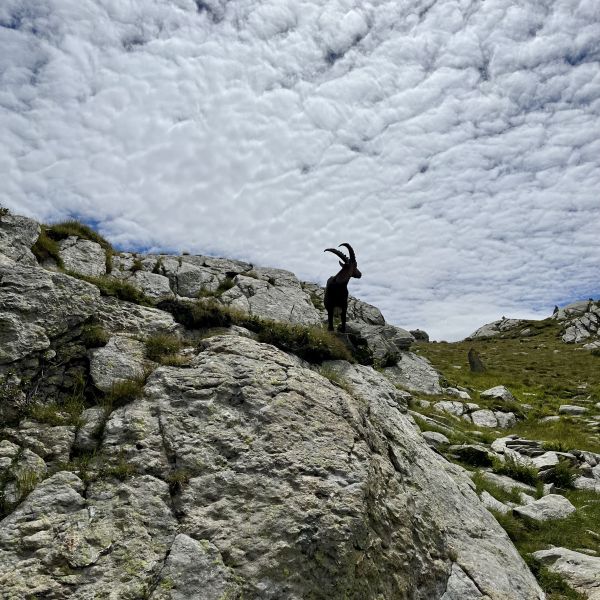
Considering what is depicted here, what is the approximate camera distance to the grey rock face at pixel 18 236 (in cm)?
1528

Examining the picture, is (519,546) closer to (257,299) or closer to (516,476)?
(516,476)

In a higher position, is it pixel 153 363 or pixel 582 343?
pixel 582 343

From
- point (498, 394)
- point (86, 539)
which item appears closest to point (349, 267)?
point (86, 539)

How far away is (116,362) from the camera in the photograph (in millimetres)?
9633

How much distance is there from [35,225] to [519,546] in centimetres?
1841

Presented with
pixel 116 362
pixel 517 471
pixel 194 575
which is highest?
pixel 517 471

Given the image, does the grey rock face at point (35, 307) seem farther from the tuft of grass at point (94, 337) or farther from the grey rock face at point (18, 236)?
the grey rock face at point (18, 236)

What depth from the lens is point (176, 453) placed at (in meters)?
7.79

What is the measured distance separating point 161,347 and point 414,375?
22077 mm

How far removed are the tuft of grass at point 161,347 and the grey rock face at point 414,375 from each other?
62.2 feet

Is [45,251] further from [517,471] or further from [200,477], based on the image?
[517,471]

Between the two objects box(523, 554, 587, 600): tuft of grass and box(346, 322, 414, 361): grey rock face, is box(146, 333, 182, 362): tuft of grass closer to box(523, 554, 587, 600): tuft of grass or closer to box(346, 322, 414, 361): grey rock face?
box(523, 554, 587, 600): tuft of grass

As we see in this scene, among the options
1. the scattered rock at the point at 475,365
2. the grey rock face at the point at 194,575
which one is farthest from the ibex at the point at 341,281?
the scattered rock at the point at 475,365

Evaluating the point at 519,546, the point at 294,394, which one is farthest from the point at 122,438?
the point at 519,546
